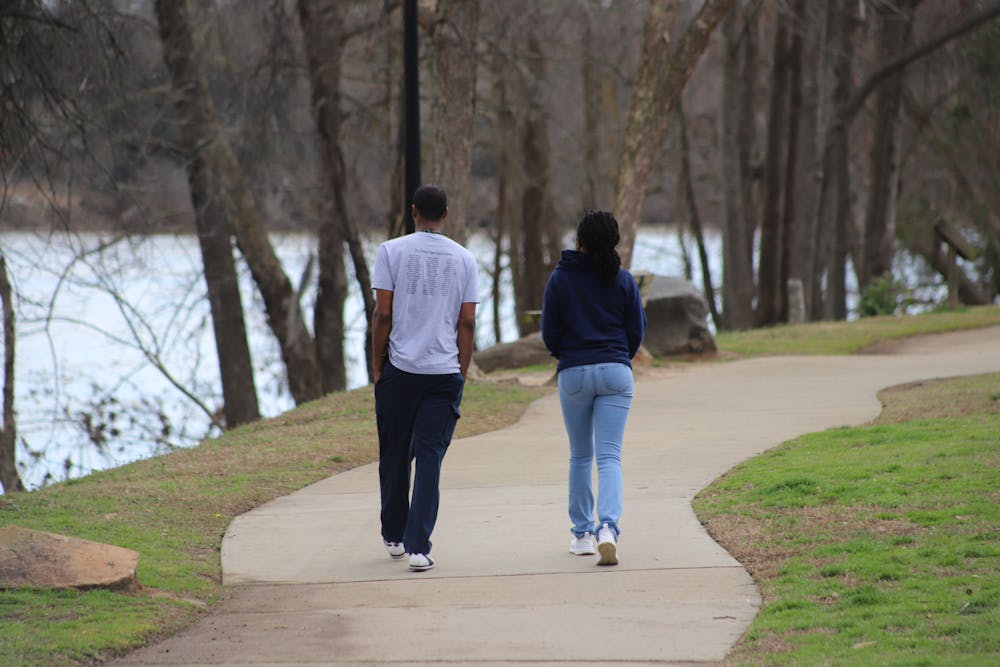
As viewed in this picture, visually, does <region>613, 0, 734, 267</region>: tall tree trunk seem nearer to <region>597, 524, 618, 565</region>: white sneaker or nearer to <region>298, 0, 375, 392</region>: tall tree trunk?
<region>298, 0, 375, 392</region>: tall tree trunk

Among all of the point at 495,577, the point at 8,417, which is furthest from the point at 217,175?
the point at 495,577

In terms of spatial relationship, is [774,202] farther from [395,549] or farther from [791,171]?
[395,549]

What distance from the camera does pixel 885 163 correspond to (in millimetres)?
27734

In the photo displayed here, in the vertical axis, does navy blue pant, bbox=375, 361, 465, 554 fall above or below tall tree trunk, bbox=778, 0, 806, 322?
below

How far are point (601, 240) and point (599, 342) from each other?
0.53 metres

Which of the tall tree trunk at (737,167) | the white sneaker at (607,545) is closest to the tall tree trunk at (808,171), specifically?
the tall tree trunk at (737,167)

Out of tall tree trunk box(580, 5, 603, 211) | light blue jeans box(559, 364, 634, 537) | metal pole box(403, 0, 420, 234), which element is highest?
tall tree trunk box(580, 5, 603, 211)

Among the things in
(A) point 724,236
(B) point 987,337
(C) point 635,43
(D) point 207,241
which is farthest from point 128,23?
(C) point 635,43

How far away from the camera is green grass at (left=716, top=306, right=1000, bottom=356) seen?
18516 millimetres

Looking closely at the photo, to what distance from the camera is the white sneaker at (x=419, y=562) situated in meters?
6.34

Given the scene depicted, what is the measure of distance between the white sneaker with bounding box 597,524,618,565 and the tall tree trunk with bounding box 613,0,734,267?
31.5 ft

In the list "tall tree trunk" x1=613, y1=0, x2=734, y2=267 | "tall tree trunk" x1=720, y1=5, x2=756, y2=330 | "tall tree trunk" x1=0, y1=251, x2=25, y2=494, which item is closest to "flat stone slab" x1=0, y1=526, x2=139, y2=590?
"tall tree trunk" x1=0, y1=251, x2=25, y2=494

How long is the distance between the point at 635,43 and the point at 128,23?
79.7 feet

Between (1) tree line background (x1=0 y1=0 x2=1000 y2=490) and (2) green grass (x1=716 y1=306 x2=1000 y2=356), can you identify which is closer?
(1) tree line background (x1=0 y1=0 x2=1000 y2=490)
